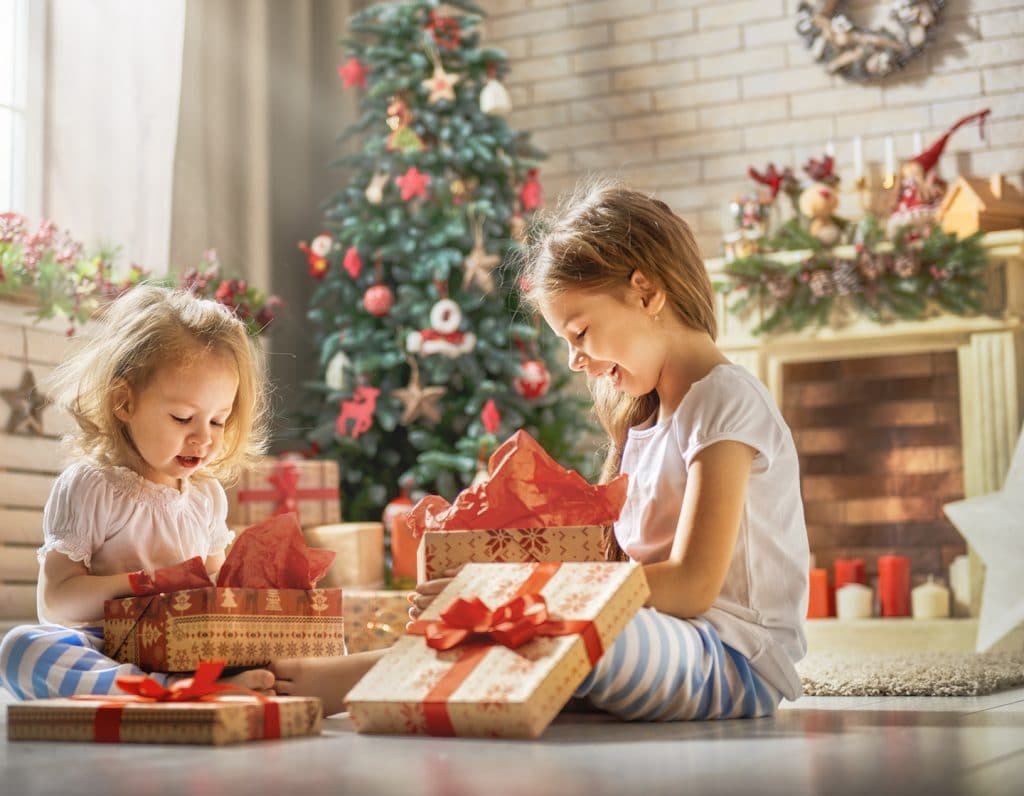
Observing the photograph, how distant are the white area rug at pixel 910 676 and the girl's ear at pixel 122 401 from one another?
1272 mm

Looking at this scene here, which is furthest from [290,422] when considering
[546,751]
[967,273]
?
[546,751]

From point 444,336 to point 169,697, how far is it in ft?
9.54

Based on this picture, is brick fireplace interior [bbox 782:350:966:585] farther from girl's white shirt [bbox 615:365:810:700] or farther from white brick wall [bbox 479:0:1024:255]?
girl's white shirt [bbox 615:365:810:700]

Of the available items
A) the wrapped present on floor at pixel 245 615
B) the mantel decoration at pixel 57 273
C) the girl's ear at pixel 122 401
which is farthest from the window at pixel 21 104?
the wrapped present on floor at pixel 245 615

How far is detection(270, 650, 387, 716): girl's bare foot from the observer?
1.69m

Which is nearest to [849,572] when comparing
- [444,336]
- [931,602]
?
[931,602]

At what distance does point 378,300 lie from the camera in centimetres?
436

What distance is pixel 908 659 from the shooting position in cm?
322

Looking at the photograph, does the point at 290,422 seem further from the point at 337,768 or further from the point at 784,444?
the point at 337,768

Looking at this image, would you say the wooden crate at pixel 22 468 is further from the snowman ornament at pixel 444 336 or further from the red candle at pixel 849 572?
the red candle at pixel 849 572

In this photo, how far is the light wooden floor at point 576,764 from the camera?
3.35 feet

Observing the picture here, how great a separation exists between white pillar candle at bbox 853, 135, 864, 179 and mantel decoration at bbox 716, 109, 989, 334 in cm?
1

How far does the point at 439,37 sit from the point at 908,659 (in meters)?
2.58

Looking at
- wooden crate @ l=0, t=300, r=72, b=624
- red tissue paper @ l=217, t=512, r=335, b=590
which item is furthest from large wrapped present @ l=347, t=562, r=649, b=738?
wooden crate @ l=0, t=300, r=72, b=624
